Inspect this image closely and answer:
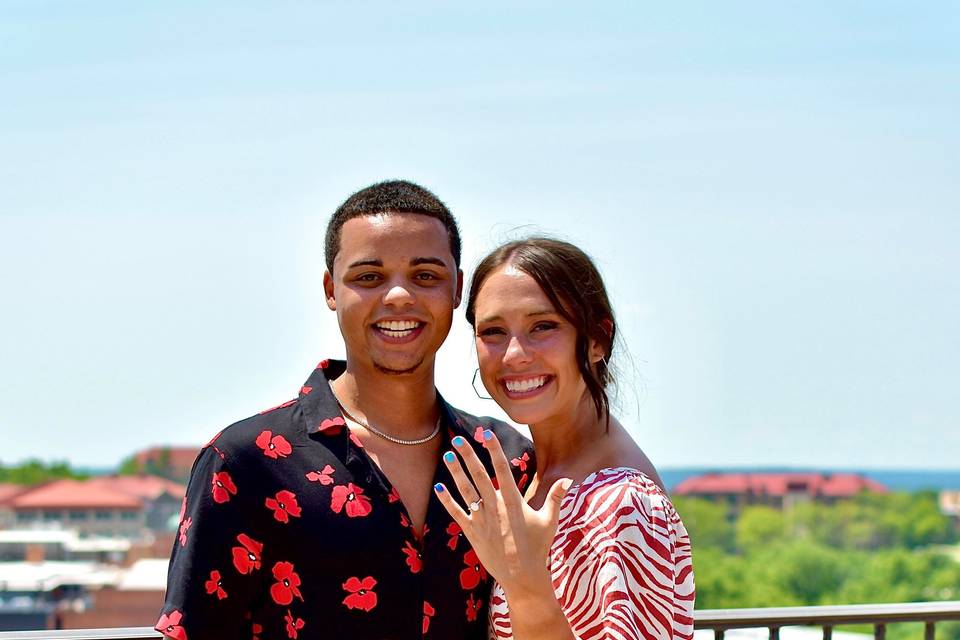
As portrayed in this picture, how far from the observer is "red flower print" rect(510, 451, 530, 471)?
9.09 feet

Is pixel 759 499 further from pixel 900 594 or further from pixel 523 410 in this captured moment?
pixel 523 410

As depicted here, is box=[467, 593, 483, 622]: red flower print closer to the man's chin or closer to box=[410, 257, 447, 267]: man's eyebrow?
the man's chin

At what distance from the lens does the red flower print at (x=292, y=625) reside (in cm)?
249

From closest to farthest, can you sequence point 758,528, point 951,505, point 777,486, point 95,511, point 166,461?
1. point 758,528
2. point 95,511
3. point 777,486
4. point 951,505
5. point 166,461

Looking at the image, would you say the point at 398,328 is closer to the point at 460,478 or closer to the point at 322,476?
the point at 322,476

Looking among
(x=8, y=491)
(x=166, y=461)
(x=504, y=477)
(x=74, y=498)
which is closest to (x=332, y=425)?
(x=504, y=477)

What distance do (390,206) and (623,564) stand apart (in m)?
0.93

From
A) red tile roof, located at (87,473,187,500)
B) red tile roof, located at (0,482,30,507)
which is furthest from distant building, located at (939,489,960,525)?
red tile roof, located at (0,482,30,507)

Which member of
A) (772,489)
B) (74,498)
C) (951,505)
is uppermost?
(772,489)

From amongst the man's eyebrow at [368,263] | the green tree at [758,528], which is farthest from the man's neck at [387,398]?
the green tree at [758,528]

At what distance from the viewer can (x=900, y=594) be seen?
68125mm

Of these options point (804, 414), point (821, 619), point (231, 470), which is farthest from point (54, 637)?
point (804, 414)

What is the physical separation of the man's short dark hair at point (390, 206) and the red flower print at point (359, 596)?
2.26ft

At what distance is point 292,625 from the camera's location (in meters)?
2.49
